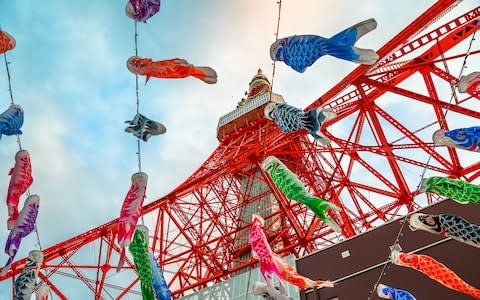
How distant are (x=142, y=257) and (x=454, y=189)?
621 centimetres

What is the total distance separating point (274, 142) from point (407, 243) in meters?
5.79

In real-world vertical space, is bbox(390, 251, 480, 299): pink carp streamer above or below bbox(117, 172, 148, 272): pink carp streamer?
below

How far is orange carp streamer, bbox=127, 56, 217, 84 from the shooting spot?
7.81 m

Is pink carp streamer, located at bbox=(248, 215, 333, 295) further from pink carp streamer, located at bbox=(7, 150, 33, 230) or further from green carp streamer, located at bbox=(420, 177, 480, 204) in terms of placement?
pink carp streamer, located at bbox=(7, 150, 33, 230)

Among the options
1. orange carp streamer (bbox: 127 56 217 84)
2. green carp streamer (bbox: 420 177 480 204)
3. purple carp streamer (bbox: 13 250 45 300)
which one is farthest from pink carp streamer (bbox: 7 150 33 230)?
green carp streamer (bbox: 420 177 480 204)

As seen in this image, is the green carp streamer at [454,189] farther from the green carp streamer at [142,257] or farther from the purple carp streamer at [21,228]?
the purple carp streamer at [21,228]

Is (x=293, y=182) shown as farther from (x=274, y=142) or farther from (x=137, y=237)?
(x=274, y=142)

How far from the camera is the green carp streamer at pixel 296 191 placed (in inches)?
294

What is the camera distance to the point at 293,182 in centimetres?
839

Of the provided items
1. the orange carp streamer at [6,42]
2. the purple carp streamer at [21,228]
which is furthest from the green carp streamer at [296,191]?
the purple carp streamer at [21,228]

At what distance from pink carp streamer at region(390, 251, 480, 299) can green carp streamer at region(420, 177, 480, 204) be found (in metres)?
1.33

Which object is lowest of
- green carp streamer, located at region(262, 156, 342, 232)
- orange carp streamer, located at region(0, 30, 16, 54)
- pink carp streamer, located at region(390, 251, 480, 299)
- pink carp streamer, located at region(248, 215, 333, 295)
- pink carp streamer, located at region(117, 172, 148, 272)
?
pink carp streamer, located at region(390, 251, 480, 299)

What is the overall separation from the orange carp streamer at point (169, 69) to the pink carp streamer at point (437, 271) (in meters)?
4.59

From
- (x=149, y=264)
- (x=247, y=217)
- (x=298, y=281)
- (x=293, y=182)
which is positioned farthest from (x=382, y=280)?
→ (x=247, y=217)
